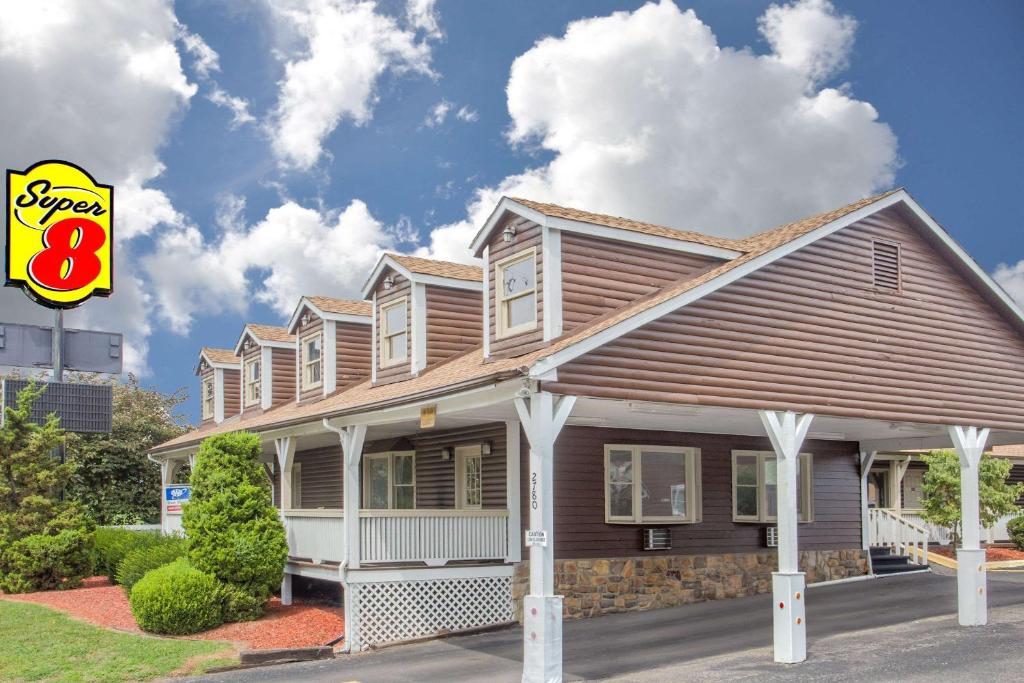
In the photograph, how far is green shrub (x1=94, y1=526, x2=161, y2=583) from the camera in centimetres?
2341

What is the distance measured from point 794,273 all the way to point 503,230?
14.8 feet

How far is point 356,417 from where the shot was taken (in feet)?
55.5

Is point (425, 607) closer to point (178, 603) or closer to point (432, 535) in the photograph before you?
point (432, 535)

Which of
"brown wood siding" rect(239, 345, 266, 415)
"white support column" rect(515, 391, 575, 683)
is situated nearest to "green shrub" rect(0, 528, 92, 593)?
"brown wood siding" rect(239, 345, 266, 415)

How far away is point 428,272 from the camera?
811 inches

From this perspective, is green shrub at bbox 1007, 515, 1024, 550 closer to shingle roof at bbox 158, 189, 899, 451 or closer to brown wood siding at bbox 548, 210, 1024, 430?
brown wood siding at bbox 548, 210, 1024, 430

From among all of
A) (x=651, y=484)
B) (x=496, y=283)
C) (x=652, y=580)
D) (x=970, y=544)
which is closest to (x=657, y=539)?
(x=652, y=580)

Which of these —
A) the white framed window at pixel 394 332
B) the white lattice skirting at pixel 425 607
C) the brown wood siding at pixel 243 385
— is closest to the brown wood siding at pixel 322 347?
the white framed window at pixel 394 332

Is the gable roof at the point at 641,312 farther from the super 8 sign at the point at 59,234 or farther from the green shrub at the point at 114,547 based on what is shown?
the super 8 sign at the point at 59,234

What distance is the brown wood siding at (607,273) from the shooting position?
1548 centimetres

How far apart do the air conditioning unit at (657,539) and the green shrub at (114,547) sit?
35.2ft

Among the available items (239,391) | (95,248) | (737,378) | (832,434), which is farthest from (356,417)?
(239,391)

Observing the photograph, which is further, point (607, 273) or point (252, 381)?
point (252, 381)

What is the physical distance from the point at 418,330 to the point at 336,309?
192 inches
